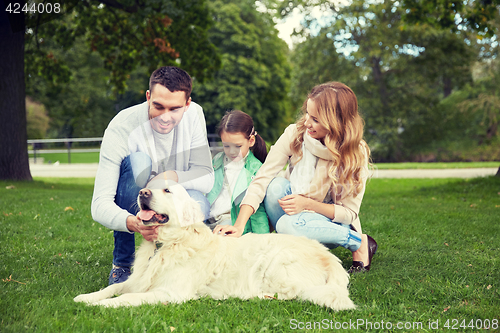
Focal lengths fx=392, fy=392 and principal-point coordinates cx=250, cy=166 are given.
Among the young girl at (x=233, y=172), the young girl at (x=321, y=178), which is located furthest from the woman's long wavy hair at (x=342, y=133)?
the young girl at (x=233, y=172)

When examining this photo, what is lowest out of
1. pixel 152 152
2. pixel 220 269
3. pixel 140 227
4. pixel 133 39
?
pixel 220 269

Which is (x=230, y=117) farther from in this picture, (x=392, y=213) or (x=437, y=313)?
(x=392, y=213)

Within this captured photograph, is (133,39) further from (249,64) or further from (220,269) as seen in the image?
(220,269)

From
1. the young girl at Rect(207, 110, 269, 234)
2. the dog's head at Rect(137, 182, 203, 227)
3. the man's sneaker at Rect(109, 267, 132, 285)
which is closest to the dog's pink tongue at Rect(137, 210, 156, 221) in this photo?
the dog's head at Rect(137, 182, 203, 227)

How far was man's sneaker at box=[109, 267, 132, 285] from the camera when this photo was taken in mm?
3199

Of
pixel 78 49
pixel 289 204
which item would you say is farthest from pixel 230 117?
pixel 78 49

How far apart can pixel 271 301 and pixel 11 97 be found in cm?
939

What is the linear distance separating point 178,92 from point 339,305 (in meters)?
1.80

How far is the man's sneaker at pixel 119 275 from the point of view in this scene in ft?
10.5

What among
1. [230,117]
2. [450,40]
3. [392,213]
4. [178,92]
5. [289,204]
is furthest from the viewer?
[450,40]

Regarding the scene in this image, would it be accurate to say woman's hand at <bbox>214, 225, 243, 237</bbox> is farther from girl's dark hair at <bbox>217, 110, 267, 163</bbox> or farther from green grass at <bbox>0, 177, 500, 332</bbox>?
girl's dark hair at <bbox>217, 110, 267, 163</bbox>

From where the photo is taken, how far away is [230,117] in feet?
12.4

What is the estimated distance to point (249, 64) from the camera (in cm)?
1834

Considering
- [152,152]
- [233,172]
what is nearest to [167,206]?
[152,152]
